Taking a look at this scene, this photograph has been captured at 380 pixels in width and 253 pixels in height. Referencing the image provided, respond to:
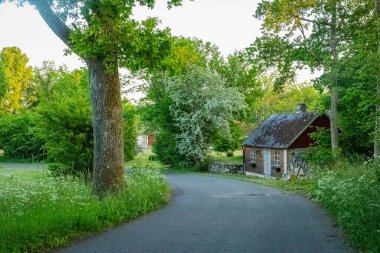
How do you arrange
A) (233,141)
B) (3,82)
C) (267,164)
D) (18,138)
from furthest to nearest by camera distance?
(3,82), (18,138), (233,141), (267,164)

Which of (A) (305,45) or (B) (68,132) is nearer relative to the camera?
(B) (68,132)

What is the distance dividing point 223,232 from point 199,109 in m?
30.6

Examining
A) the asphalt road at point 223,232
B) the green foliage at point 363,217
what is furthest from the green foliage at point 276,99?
the green foliage at point 363,217

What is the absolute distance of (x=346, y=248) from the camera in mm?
7977

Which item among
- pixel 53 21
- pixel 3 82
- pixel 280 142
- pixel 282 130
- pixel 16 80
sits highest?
pixel 16 80

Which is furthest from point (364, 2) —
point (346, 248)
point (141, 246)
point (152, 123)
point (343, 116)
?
point (152, 123)

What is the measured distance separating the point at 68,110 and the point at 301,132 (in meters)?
21.1

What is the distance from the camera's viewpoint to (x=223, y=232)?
31.2 feet

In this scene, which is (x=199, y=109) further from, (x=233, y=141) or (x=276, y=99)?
(x=276, y=99)

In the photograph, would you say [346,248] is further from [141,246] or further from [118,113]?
[118,113]

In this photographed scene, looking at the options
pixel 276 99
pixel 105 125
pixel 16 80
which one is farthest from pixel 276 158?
pixel 16 80

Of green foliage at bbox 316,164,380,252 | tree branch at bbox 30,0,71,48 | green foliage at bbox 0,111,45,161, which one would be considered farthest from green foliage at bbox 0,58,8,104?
green foliage at bbox 316,164,380,252

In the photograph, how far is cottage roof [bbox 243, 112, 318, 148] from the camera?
35.1 metres

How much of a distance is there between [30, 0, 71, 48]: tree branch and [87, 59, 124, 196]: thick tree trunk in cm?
100
